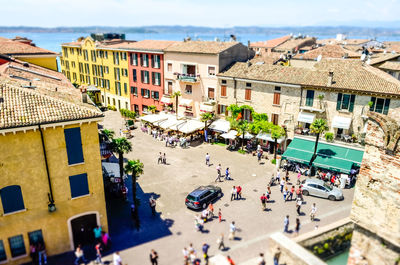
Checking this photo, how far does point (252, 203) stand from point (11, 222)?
1836cm

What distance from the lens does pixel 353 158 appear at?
30.5 meters

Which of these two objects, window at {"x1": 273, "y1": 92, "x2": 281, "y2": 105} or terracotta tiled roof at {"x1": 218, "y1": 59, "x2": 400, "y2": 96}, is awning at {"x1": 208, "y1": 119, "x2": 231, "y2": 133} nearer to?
terracotta tiled roof at {"x1": 218, "y1": 59, "x2": 400, "y2": 96}

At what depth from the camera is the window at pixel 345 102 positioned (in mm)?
31922

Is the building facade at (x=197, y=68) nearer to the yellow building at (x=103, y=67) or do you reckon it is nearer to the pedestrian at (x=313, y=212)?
the yellow building at (x=103, y=67)

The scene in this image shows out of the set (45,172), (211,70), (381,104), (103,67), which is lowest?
(45,172)

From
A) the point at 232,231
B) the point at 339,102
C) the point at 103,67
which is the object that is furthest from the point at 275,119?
the point at 103,67

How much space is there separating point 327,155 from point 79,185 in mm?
24841

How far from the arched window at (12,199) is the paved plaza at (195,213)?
6539 mm

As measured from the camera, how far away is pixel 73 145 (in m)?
18.7

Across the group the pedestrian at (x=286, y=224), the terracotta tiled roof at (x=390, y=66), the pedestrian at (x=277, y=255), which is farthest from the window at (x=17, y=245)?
the terracotta tiled roof at (x=390, y=66)

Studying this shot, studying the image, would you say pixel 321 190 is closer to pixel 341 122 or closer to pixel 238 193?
pixel 238 193

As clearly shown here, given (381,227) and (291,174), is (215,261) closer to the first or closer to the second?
(381,227)

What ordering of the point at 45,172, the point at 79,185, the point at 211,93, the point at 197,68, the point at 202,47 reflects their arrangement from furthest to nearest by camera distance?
the point at 202,47 → the point at 197,68 → the point at 211,93 → the point at 79,185 → the point at 45,172

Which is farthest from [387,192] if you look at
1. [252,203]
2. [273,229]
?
[252,203]
